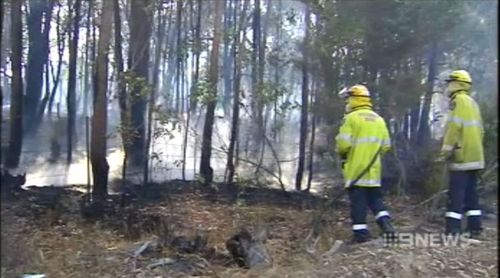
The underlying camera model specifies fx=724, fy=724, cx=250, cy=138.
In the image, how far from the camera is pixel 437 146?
5.41 m

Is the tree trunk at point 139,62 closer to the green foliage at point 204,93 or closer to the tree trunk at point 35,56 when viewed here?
the green foliage at point 204,93

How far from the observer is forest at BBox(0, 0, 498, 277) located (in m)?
4.71

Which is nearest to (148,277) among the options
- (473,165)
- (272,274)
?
(272,274)

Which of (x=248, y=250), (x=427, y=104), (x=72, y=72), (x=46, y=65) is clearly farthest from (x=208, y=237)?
(x=427, y=104)

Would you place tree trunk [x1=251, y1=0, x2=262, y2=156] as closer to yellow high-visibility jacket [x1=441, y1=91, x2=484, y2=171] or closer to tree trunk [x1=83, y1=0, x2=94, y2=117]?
tree trunk [x1=83, y1=0, x2=94, y2=117]

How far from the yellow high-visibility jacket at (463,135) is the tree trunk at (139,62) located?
85.7 inches

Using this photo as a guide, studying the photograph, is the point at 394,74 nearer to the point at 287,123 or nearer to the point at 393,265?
the point at 287,123

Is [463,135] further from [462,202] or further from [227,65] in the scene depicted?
[227,65]

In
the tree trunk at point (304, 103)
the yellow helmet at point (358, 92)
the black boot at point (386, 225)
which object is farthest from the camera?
the tree trunk at point (304, 103)

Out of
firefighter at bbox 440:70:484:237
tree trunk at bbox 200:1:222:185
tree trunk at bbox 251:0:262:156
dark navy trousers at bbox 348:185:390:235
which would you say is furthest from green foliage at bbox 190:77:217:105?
firefighter at bbox 440:70:484:237

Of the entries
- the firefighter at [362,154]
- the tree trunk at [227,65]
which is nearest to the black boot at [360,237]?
the firefighter at [362,154]

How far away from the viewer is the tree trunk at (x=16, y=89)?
15.1 feet

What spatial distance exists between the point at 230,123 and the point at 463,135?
66.6 inches

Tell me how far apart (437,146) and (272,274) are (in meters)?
1.79
